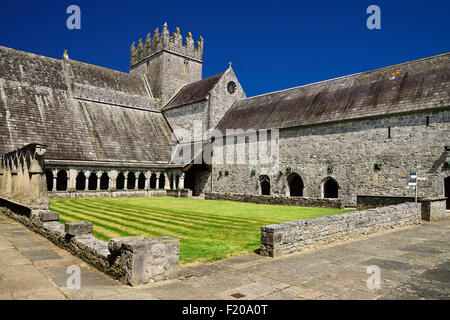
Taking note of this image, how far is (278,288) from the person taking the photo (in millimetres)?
5102

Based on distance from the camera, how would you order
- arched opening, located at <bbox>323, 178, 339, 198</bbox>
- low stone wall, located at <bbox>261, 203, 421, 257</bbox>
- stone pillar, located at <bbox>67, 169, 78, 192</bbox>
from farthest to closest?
stone pillar, located at <bbox>67, 169, 78, 192</bbox>
arched opening, located at <bbox>323, 178, 339, 198</bbox>
low stone wall, located at <bbox>261, 203, 421, 257</bbox>

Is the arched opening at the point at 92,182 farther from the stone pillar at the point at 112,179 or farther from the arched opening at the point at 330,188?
the arched opening at the point at 330,188

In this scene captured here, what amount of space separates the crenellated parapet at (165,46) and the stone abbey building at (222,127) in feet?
1.46

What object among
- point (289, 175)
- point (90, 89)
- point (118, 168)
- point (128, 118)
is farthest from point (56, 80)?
point (289, 175)

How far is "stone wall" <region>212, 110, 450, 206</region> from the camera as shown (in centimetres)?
1775

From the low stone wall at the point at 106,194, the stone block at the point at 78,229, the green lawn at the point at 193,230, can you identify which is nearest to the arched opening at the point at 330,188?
the green lawn at the point at 193,230

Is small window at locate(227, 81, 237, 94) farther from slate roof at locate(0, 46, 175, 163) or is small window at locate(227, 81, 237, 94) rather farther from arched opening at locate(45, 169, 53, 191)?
arched opening at locate(45, 169, 53, 191)

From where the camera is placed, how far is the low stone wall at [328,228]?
732 cm

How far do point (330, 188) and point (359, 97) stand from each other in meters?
6.51

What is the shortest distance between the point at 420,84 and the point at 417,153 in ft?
14.5

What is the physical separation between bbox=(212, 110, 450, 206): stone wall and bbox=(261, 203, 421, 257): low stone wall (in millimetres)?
7120

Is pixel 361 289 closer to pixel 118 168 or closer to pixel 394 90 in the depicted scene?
pixel 394 90

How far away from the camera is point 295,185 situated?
24.7 metres

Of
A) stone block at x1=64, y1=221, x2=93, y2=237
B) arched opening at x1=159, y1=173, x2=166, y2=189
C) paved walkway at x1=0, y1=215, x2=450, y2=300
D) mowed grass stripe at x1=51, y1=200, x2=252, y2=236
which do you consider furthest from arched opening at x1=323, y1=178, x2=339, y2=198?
stone block at x1=64, y1=221, x2=93, y2=237
